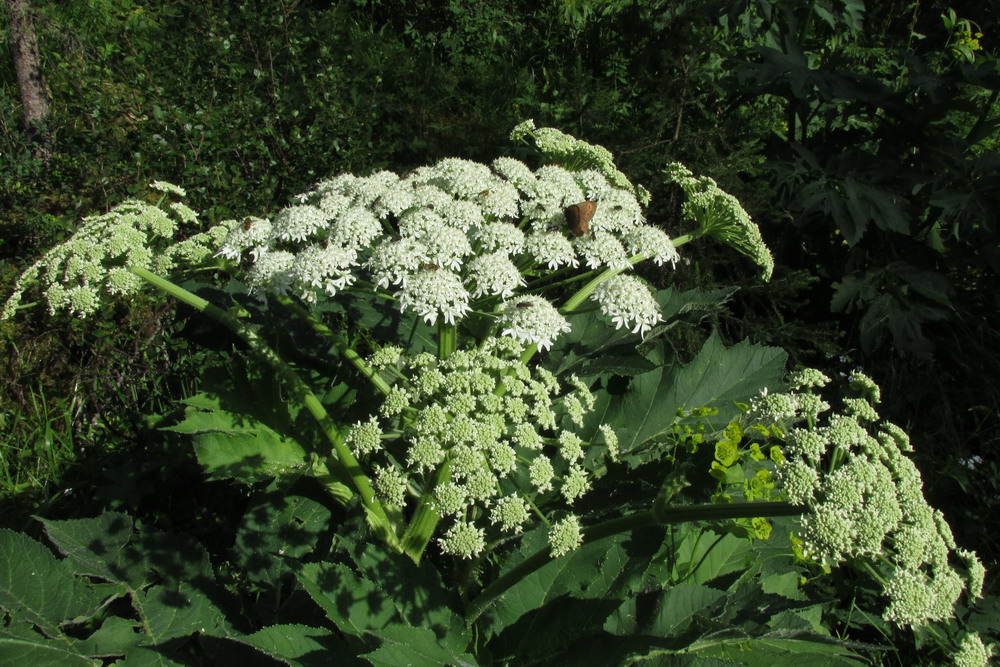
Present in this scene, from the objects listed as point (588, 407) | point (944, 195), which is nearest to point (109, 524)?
point (588, 407)

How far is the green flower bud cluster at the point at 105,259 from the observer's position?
2.64 metres

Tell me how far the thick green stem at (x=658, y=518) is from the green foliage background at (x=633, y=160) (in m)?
2.16

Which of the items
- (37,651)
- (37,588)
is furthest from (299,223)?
(37,651)

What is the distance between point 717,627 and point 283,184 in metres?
5.16

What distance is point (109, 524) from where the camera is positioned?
9.48 feet

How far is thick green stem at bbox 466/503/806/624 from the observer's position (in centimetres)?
197

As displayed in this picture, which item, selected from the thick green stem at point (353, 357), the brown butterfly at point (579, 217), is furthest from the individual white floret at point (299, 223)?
the brown butterfly at point (579, 217)

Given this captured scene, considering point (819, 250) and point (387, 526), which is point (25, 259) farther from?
point (819, 250)

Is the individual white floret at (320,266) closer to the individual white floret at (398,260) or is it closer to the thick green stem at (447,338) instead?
the individual white floret at (398,260)

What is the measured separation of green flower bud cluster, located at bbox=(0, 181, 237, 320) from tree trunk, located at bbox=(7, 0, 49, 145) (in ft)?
15.0

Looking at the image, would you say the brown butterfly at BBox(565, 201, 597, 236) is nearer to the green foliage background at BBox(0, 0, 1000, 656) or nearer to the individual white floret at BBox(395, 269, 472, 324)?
the individual white floret at BBox(395, 269, 472, 324)

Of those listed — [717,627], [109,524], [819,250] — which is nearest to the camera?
[717,627]

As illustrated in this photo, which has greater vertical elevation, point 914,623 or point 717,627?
point 914,623

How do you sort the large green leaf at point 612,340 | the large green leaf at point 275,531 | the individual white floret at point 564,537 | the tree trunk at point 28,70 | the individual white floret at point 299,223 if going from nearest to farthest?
the individual white floret at point 564,537 < the individual white floret at point 299,223 < the large green leaf at point 275,531 < the large green leaf at point 612,340 < the tree trunk at point 28,70
